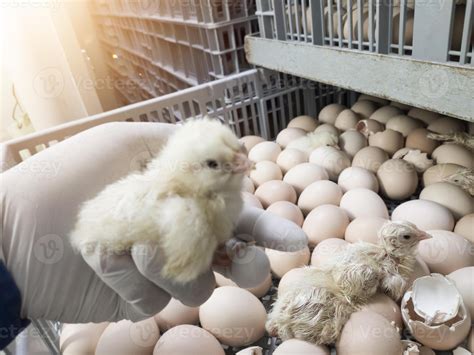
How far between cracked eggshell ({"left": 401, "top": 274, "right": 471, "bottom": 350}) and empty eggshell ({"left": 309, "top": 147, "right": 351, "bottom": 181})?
45cm

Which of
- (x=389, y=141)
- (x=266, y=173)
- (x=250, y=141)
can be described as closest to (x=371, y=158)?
(x=389, y=141)

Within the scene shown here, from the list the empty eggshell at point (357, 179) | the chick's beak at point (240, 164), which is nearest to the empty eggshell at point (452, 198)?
the empty eggshell at point (357, 179)

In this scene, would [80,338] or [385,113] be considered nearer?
[80,338]

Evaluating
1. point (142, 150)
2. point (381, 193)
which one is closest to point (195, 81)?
point (381, 193)

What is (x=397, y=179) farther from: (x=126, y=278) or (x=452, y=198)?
(x=126, y=278)

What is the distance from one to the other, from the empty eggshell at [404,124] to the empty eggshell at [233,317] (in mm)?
763

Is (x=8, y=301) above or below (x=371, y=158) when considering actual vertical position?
above

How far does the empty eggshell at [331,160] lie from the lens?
1133 mm

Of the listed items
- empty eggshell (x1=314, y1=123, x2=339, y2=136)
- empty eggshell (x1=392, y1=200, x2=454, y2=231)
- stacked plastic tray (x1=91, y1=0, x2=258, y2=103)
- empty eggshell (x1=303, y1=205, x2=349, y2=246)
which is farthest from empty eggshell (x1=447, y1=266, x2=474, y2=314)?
stacked plastic tray (x1=91, y1=0, x2=258, y2=103)

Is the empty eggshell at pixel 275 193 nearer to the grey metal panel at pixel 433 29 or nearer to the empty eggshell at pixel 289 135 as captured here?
the empty eggshell at pixel 289 135

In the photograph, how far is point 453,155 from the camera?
105 cm

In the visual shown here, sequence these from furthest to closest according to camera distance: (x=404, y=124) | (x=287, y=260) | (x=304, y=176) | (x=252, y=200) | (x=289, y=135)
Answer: (x=289, y=135)
(x=404, y=124)
(x=304, y=176)
(x=252, y=200)
(x=287, y=260)

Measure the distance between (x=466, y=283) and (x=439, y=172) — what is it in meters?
0.37

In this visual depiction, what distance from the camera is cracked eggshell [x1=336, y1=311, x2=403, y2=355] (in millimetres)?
643
